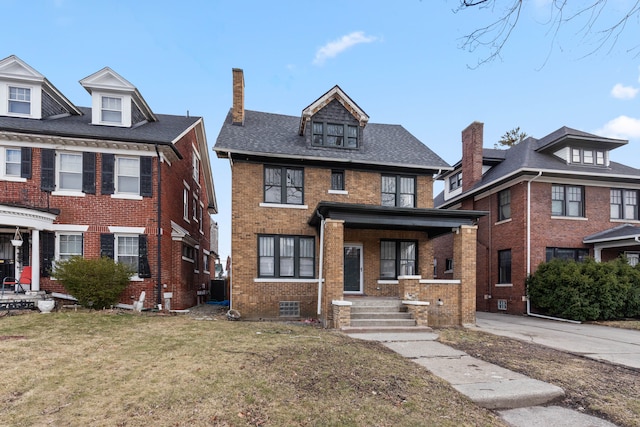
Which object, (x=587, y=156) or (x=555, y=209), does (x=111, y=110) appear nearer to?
(x=555, y=209)

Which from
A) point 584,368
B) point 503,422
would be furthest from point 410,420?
point 584,368

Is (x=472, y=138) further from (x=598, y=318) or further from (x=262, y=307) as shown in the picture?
(x=262, y=307)

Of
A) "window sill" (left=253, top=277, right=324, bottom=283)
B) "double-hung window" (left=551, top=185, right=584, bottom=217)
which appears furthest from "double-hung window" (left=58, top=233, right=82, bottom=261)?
"double-hung window" (left=551, top=185, right=584, bottom=217)

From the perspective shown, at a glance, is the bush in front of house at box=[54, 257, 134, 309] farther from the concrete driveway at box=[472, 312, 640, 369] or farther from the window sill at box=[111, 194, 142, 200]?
the concrete driveway at box=[472, 312, 640, 369]

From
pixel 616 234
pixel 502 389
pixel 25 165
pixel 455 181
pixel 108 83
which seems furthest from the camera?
pixel 455 181

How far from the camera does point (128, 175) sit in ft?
42.4

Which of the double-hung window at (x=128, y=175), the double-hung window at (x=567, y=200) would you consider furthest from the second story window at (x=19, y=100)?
the double-hung window at (x=567, y=200)

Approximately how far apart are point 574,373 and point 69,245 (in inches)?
574

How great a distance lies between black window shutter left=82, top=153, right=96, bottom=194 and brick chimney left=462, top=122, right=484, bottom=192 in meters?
17.1

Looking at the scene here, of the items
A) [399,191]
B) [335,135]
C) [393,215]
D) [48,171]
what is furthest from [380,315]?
[48,171]

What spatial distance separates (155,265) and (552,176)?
16.6 meters

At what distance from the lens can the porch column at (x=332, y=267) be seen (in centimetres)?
1029

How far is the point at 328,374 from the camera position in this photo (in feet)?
17.5

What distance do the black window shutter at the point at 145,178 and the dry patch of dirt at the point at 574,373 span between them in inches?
423
